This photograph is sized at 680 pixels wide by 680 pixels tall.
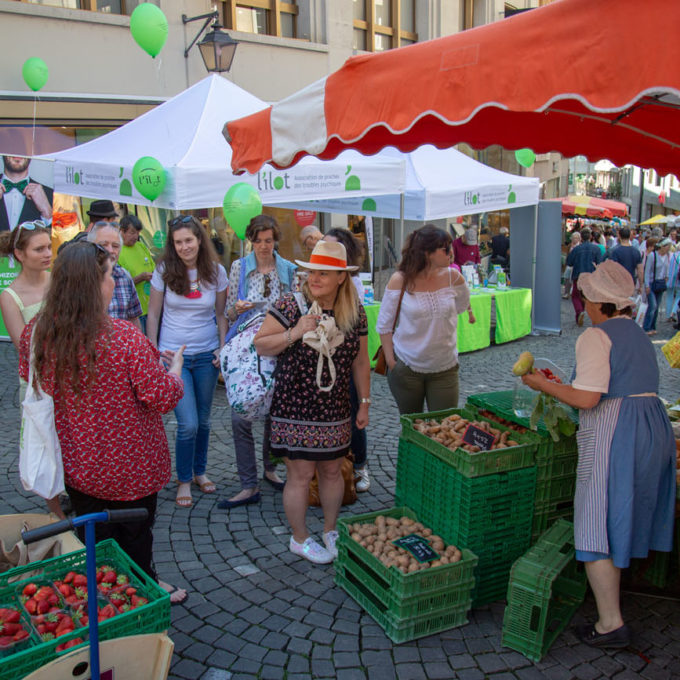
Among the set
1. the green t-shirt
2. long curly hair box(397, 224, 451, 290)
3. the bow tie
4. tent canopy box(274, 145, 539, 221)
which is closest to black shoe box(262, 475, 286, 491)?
long curly hair box(397, 224, 451, 290)

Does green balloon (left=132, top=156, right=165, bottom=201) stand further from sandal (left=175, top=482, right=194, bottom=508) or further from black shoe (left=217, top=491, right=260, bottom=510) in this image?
black shoe (left=217, top=491, right=260, bottom=510)

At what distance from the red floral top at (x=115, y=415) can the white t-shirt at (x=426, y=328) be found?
192 centimetres

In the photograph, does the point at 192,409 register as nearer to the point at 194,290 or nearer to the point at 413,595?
the point at 194,290

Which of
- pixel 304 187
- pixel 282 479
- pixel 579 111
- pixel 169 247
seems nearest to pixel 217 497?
pixel 282 479

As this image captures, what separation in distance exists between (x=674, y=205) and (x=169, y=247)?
153 feet

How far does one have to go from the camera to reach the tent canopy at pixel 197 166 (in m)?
6.66

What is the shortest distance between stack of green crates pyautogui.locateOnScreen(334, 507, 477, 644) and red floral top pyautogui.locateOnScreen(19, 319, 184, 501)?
118 centimetres

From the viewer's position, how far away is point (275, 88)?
520 inches

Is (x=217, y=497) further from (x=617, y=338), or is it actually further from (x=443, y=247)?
(x=617, y=338)

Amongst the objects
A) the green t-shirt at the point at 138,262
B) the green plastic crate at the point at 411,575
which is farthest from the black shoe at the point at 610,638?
the green t-shirt at the point at 138,262

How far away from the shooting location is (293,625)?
3.24m

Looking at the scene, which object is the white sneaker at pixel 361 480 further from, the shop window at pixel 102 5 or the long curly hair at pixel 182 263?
the shop window at pixel 102 5

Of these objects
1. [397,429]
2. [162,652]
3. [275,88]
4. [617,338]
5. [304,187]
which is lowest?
[397,429]

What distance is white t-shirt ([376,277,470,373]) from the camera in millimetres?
4293
